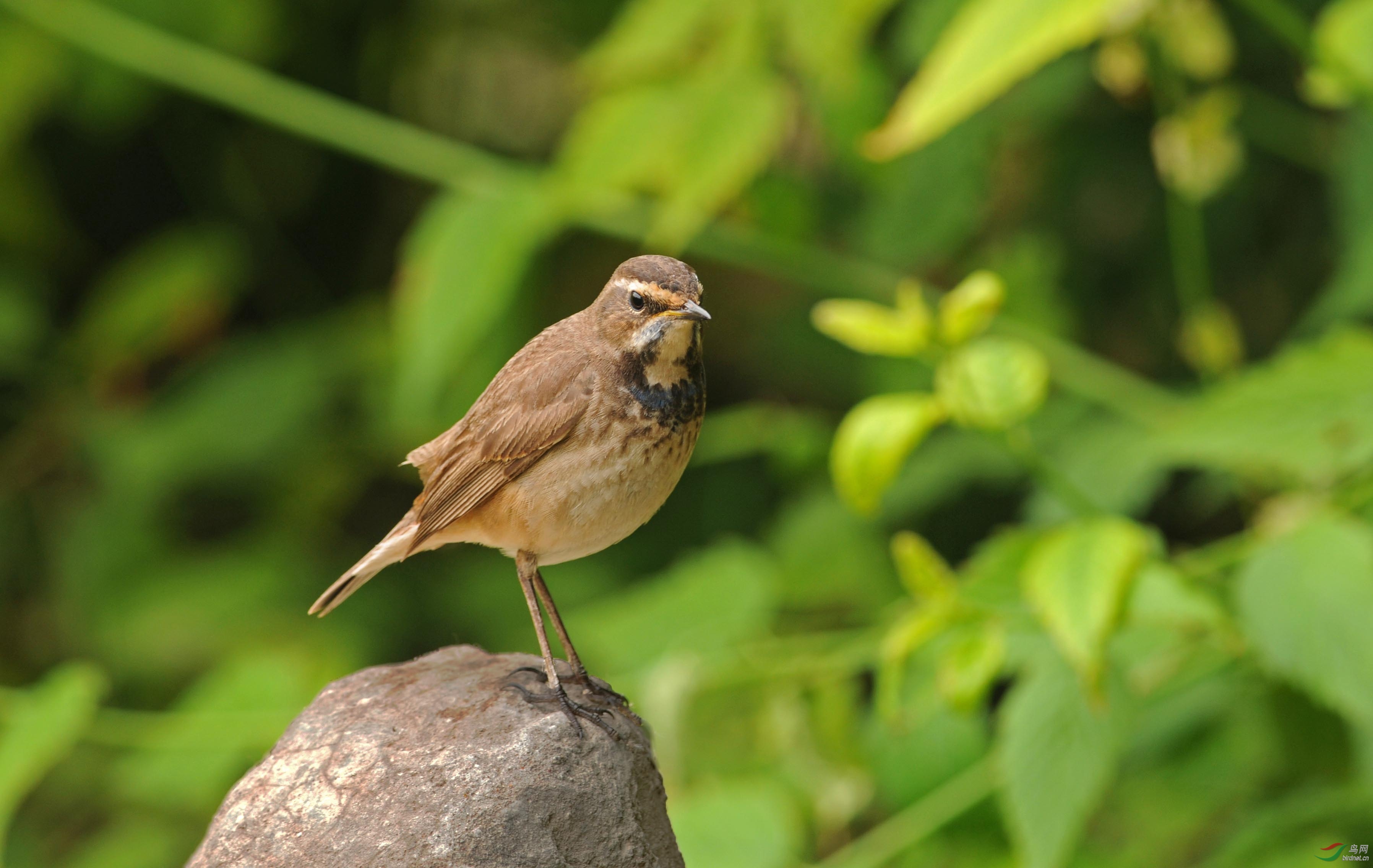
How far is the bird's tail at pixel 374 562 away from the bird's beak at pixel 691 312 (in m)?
1.06

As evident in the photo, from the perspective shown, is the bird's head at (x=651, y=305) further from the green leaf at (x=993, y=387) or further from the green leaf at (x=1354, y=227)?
the green leaf at (x=1354, y=227)

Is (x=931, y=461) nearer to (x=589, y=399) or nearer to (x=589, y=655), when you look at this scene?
(x=589, y=655)

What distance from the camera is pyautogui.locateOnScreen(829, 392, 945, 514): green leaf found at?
418cm

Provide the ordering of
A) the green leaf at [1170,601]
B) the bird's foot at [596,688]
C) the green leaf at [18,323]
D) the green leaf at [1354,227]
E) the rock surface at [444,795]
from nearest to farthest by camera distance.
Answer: the rock surface at [444,795] < the bird's foot at [596,688] < the green leaf at [1170,601] < the green leaf at [1354,227] < the green leaf at [18,323]

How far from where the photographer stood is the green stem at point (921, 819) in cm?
500

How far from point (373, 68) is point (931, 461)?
4126 millimetres

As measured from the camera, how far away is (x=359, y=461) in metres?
8.41

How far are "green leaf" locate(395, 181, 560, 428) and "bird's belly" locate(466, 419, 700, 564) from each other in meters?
1.94

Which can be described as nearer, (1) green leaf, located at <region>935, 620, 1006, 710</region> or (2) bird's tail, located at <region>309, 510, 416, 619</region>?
(2) bird's tail, located at <region>309, 510, 416, 619</region>

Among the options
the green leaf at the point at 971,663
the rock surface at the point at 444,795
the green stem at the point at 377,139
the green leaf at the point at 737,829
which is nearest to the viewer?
the rock surface at the point at 444,795

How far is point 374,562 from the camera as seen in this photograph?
4246 mm

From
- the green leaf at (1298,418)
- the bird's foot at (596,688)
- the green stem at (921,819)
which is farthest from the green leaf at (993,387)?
the green stem at (921,819)

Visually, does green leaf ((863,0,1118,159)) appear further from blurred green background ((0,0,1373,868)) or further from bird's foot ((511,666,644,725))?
bird's foot ((511,666,644,725))

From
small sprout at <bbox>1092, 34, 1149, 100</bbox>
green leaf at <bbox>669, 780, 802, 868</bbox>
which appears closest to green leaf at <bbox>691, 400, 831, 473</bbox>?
small sprout at <bbox>1092, 34, 1149, 100</bbox>
